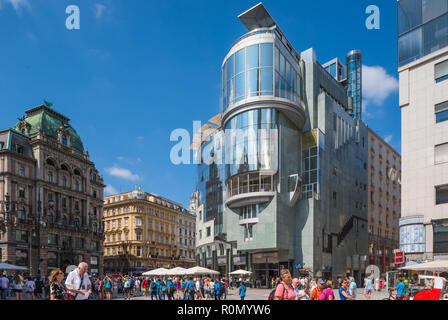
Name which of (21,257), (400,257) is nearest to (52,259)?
(21,257)

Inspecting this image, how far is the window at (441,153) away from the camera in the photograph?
125 ft

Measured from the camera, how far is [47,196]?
68062 millimetres

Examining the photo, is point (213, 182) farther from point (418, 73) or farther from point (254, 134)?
point (418, 73)

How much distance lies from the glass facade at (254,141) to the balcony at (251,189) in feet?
3.19

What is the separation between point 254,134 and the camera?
167 ft

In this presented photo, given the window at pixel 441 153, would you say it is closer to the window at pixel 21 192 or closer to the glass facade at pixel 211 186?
the glass facade at pixel 211 186

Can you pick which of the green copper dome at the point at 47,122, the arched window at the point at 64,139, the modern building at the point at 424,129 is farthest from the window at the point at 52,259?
the modern building at the point at 424,129

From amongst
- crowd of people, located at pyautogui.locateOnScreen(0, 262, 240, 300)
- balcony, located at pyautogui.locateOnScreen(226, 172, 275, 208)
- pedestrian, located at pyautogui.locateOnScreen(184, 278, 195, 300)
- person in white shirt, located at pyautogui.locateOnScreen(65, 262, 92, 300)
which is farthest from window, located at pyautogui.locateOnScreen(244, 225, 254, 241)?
person in white shirt, located at pyautogui.locateOnScreen(65, 262, 92, 300)

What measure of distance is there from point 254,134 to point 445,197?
73.9ft

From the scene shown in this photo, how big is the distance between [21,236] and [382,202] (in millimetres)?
64841

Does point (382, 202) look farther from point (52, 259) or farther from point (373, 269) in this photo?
point (52, 259)

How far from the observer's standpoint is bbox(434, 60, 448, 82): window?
3922cm

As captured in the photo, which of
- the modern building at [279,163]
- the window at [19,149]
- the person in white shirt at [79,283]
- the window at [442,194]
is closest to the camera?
the person in white shirt at [79,283]

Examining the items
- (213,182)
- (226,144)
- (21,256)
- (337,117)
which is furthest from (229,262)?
(21,256)
